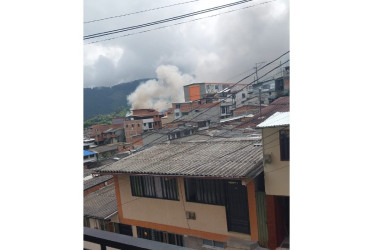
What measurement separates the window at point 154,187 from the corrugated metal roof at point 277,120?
127 cm

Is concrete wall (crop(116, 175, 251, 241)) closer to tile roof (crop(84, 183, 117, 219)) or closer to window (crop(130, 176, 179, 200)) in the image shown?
window (crop(130, 176, 179, 200))

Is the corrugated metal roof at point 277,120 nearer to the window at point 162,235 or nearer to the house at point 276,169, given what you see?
the house at point 276,169

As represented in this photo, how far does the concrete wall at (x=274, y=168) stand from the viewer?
2.38 m

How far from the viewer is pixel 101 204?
13.5 ft

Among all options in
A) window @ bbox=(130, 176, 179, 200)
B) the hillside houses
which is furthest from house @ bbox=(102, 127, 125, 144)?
window @ bbox=(130, 176, 179, 200)

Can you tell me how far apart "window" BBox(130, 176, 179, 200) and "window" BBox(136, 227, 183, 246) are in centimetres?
58

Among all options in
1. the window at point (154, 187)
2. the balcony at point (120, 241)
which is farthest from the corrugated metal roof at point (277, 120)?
the balcony at point (120, 241)

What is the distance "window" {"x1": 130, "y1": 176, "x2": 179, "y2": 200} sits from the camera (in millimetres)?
3080

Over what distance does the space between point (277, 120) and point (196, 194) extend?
1.24 metres

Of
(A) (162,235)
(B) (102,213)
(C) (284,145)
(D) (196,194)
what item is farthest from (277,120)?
(B) (102,213)

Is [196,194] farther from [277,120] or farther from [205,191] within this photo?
[277,120]
